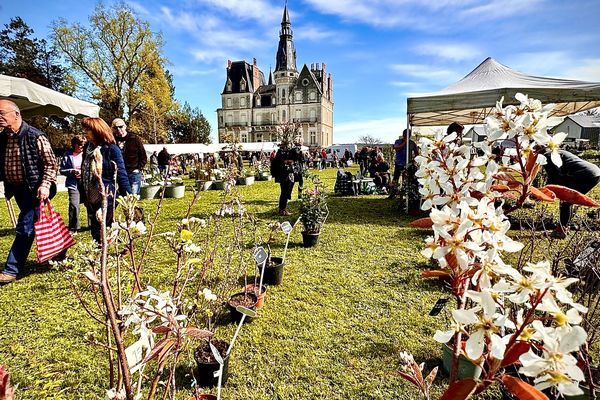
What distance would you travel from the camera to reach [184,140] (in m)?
45.2

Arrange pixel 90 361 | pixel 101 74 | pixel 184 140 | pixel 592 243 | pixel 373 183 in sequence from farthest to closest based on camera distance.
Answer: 1. pixel 184 140
2. pixel 101 74
3. pixel 373 183
4. pixel 592 243
5. pixel 90 361

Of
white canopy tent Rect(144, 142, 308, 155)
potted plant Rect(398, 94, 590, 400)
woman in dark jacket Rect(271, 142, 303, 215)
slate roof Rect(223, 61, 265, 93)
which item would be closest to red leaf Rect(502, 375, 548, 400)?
potted plant Rect(398, 94, 590, 400)

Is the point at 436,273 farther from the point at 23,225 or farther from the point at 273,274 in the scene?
the point at 23,225

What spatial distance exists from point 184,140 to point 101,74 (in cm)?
2074

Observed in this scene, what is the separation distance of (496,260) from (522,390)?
9.4 inches

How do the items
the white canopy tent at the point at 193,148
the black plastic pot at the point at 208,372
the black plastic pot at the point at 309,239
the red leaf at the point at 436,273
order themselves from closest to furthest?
the red leaf at the point at 436,273
the black plastic pot at the point at 208,372
the black plastic pot at the point at 309,239
the white canopy tent at the point at 193,148

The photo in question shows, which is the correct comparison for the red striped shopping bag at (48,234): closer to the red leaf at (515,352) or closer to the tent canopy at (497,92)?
the red leaf at (515,352)

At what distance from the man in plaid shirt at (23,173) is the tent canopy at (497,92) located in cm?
601

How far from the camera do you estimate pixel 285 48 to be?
2168 inches

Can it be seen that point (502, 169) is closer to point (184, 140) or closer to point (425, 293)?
point (425, 293)

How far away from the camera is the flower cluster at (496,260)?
0.55m

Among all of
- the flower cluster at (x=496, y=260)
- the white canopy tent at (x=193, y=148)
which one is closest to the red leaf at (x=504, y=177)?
the flower cluster at (x=496, y=260)

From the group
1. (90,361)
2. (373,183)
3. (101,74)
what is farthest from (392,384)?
(101,74)

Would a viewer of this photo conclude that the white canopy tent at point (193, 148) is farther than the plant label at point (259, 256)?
Yes
